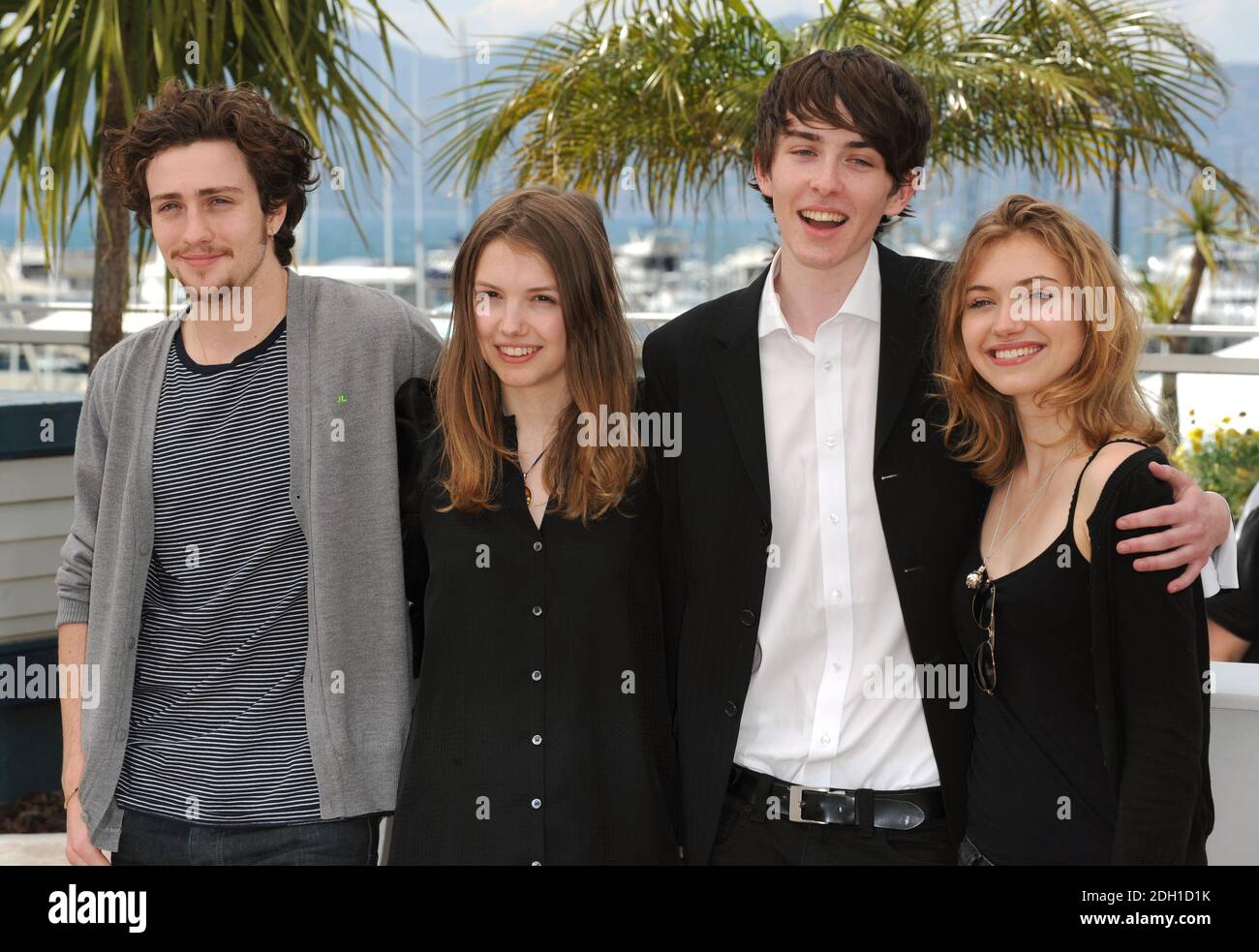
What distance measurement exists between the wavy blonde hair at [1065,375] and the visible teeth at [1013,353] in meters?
0.07

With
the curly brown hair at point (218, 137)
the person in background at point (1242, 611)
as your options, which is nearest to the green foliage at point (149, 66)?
the curly brown hair at point (218, 137)

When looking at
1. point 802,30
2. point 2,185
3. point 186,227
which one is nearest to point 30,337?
point 2,185

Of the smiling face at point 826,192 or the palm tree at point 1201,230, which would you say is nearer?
the smiling face at point 826,192

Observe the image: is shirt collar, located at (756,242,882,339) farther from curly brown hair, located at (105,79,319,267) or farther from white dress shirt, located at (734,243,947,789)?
curly brown hair, located at (105,79,319,267)

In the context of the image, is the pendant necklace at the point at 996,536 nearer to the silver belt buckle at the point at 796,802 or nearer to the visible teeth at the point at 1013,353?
the visible teeth at the point at 1013,353

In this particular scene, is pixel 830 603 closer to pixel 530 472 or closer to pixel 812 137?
pixel 530 472

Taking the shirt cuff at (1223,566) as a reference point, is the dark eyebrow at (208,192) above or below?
above

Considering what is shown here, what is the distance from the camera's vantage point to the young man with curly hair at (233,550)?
2441 millimetres

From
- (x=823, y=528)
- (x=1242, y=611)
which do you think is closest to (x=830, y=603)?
(x=823, y=528)

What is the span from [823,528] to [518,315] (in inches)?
26.3

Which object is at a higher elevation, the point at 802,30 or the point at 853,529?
the point at 802,30

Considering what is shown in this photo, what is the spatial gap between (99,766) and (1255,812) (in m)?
2.26
